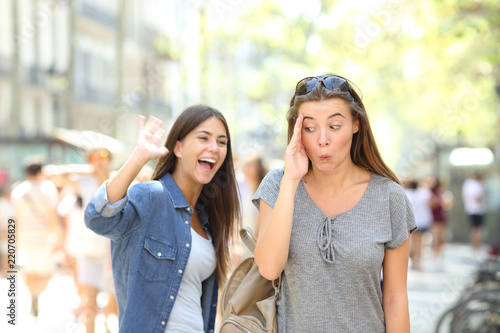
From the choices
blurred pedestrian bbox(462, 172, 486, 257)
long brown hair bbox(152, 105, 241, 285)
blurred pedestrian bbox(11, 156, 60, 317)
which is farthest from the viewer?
blurred pedestrian bbox(462, 172, 486, 257)

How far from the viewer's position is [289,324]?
2.30 meters

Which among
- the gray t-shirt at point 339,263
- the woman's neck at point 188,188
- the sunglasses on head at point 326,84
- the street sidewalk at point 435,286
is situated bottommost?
the street sidewalk at point 435,286

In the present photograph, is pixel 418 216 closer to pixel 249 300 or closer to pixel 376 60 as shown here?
pixel 376 60

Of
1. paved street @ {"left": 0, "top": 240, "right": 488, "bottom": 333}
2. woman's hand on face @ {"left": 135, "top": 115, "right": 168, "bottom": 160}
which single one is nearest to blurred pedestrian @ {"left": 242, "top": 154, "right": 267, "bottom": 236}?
paved street @ {"left": 0, "top": 240, "right": 488, "bottom": 333}

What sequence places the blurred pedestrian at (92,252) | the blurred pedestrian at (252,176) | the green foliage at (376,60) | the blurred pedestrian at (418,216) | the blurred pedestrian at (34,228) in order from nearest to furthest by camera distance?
the blurred pedestrian at (92,252) → the blurred pedestrian at (252,176) → the blurred pedestrian at (34,228) → the blurred pedestrian at (418,216) → the green foliage at (376,60)

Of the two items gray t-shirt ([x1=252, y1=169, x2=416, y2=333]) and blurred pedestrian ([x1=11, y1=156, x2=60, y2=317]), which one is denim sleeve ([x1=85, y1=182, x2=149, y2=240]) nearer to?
gray t-shirt ([x1=252, y1=169, x2=416, y2=333])

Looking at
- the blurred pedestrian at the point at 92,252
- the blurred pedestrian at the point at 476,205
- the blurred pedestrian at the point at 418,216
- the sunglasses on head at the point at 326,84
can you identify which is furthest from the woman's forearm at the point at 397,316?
the blurred pedestrian at the point at 476,205

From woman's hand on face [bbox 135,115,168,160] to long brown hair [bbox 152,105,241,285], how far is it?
0.24 metres

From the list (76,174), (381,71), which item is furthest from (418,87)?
(76,174)

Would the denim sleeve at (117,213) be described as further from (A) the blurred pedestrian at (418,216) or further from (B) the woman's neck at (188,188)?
(A) the blurred pedestrian at (418,216)

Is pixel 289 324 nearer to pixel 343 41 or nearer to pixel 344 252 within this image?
pixel 344 252

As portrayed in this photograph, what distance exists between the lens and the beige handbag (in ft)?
7.69

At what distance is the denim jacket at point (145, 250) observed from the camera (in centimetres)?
253

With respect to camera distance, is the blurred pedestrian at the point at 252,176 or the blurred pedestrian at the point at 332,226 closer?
the blurred pedestrian at the point at 332,226
